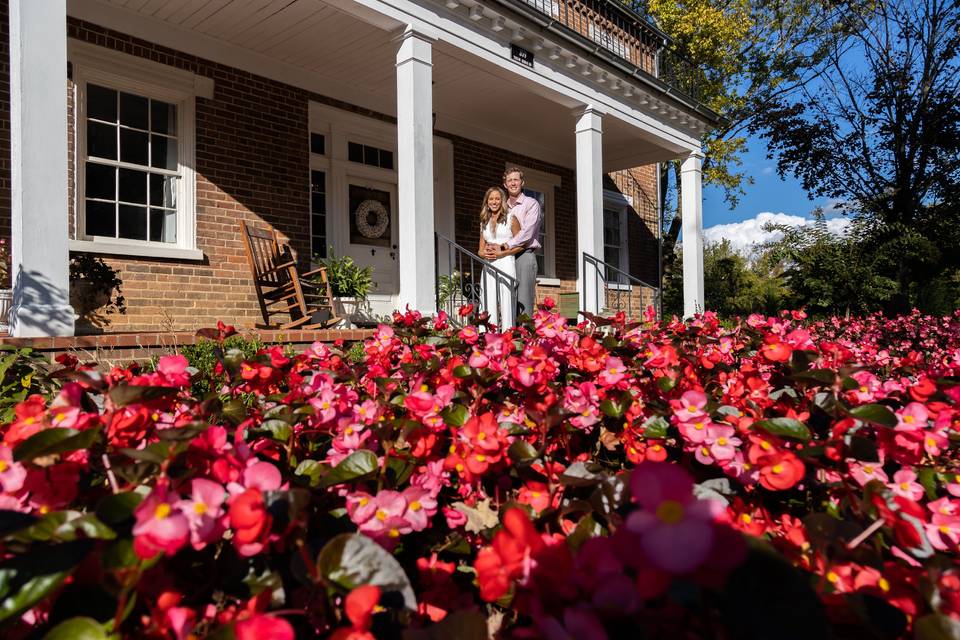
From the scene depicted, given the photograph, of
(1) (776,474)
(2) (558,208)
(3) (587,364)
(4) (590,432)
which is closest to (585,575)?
(1) (776,474)

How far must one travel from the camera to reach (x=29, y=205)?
12.0ft

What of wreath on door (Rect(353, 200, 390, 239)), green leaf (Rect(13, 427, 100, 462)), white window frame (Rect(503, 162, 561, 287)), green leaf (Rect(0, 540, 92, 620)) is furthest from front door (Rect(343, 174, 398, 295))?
green leaf (Rect(0, 540, 92, 620))

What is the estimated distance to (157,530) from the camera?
0.54 metres

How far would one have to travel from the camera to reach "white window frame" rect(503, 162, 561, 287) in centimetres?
1029

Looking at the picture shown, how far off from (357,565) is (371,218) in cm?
772

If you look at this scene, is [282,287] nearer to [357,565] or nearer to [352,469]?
[352,469]

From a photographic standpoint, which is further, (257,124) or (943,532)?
(257,124)

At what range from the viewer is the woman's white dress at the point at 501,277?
5.79m

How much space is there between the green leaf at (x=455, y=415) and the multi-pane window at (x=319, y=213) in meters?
6.71

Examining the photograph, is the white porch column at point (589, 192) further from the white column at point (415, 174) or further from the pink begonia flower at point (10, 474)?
the pink begonia flower at point (10, 474)

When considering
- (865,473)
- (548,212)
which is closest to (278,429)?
(865,473)

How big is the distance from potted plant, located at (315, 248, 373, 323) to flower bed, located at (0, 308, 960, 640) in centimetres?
560

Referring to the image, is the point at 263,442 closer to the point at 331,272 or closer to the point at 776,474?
the point at 776,474

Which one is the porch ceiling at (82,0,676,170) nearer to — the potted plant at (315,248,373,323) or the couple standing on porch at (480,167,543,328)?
the couple standing on porch at (480,167,543,328)
